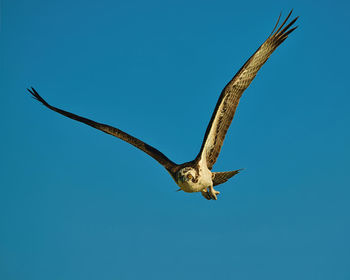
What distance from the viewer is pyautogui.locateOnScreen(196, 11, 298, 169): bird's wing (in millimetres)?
11055

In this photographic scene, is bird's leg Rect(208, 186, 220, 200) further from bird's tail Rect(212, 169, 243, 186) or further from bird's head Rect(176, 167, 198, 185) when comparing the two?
bird's head Rect(176, 167, 198, 185)

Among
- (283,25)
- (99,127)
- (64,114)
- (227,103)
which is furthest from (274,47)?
(64,114)

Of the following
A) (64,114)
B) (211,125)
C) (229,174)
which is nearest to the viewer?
(211,125)

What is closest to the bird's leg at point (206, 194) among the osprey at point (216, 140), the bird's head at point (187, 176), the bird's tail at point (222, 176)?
the osprey at point (216, 140)

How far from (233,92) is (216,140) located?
4.75 feet

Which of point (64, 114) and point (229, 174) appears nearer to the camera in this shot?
point (229, 174)

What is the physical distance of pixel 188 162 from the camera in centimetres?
1126

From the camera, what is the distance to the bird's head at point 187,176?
34.6 feet

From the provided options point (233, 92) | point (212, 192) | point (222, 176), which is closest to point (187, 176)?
point (212, 192)

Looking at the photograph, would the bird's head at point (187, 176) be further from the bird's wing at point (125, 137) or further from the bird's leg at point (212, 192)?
the bird's leg at point (212, 192)

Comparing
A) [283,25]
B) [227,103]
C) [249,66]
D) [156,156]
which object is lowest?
[156,156]

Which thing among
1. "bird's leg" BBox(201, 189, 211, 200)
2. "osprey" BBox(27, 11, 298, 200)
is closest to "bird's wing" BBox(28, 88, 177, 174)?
"osprey" BBox(27, 11, 298, 200)

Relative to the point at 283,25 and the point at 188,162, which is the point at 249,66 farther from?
the point at 188,162

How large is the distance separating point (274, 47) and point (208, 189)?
442cm
